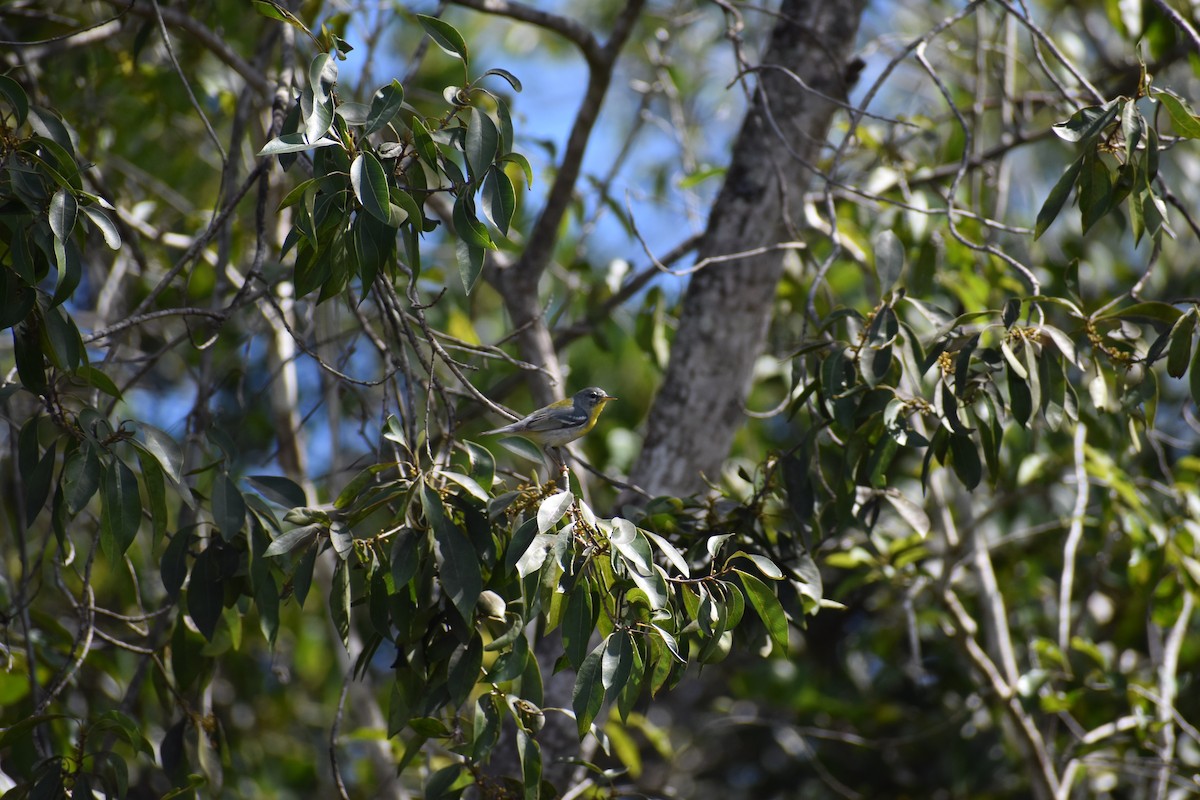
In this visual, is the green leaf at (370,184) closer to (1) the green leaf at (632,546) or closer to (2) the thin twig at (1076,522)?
(1) the green leaf at (632,546)

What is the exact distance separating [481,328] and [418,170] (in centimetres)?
427

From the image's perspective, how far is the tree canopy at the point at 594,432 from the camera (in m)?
2.04

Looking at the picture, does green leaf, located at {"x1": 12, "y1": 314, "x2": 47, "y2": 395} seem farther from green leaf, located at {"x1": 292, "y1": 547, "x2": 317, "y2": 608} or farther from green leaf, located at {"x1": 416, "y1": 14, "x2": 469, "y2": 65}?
green leaf, located at {"x1": 416, "y1": 14, "x2": 469, "y2": 65}

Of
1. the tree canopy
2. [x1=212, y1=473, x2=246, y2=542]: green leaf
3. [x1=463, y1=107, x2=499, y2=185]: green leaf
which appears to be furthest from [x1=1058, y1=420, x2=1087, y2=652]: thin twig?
[x1=212, y1=473, x2=246, y2=542]: green leaf

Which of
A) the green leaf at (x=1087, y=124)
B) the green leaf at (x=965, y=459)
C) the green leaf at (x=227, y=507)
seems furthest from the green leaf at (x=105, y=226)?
the green leaf at (x=1087, y=124)

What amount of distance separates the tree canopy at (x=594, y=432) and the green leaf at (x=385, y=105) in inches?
0.5

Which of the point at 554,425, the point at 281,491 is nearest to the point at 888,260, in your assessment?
the point at 554,425

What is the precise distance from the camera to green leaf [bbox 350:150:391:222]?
6.06 ft

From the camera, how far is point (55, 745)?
9.94ft

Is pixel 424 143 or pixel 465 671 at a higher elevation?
pixel 424 143

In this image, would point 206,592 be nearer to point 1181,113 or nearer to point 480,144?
point 480,144

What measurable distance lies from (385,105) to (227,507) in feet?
2.80

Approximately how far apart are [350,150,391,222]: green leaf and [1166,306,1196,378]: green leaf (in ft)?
5.49

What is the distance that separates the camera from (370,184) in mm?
1869
